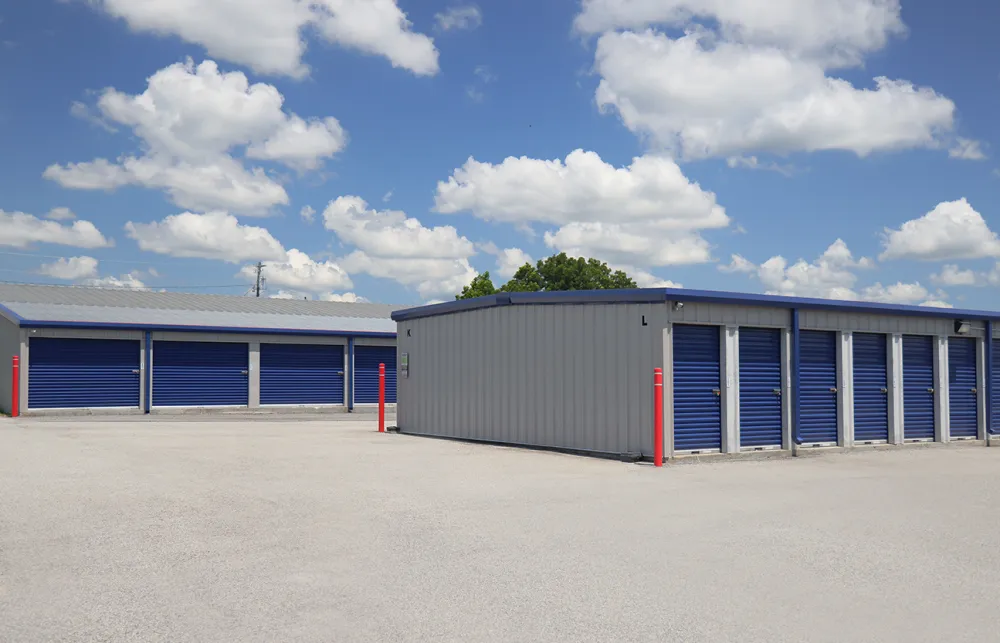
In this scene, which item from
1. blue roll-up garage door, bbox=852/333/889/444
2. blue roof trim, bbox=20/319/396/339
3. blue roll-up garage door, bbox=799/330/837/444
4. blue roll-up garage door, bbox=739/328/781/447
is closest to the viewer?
blue roll-up garage door, bbox=739/328/781/447

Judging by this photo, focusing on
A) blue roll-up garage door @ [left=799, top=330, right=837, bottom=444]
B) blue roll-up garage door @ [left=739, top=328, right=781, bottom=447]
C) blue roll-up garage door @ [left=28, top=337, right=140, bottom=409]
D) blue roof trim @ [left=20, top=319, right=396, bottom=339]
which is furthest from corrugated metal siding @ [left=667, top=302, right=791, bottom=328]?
blue roll-up garage door @ [left=28, top=337, right=140, bottom=409]

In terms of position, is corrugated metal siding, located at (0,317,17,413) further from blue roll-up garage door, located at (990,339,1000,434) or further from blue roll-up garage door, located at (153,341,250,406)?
blue roll-up garage door, located at (990,339,1000,434)

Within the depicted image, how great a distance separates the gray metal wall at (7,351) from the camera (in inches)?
1082

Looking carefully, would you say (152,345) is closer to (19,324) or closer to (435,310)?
(19,324)

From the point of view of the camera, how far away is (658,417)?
14023 millimetres

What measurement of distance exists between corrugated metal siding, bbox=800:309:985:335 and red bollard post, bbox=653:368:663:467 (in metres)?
4.06

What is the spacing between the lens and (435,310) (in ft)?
Result: 64.5

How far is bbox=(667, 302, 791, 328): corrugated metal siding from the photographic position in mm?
14727

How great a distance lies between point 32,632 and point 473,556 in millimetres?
3251

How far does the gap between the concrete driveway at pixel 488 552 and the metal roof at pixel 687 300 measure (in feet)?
9.73

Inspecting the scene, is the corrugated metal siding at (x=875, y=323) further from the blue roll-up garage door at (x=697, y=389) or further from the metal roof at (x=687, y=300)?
the blue roll-up garage door at (x=697, y=389)

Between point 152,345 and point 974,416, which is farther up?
point 152,345

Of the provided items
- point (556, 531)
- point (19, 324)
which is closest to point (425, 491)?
point (556, 531)

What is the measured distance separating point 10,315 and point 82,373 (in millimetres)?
2782
